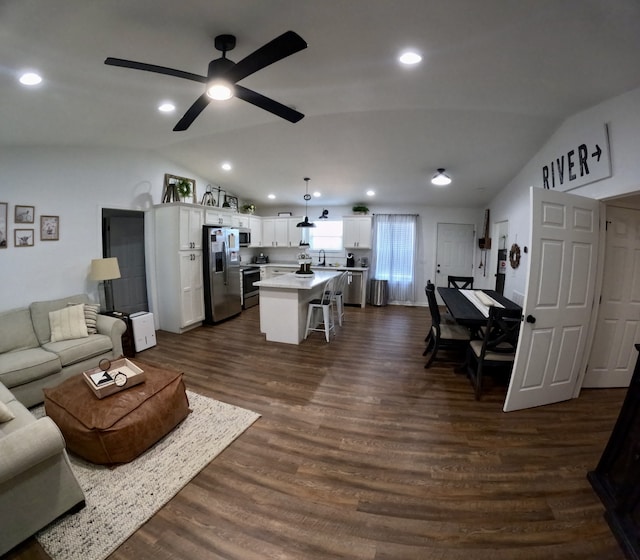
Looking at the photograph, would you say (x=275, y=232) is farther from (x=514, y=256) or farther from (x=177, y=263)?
(x=514, y=256)

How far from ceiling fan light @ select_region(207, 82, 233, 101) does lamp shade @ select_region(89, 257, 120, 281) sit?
2.87m

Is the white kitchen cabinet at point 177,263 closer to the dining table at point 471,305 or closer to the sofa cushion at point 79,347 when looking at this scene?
the sofa cushion at point 79,347

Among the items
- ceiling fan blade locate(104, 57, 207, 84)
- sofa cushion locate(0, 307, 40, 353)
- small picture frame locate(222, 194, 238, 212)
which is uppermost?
small picture frame locate(222, 194, 238, 212)

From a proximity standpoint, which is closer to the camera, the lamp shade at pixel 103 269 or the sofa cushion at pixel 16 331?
the sofa cushion at pixel 16 331

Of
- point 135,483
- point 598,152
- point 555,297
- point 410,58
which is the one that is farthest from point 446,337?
point 135,483

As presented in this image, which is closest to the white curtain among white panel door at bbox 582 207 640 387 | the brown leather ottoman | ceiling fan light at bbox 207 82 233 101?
white panel door at bbox 582 207 640 387

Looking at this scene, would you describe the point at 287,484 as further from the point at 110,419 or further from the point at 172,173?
the point at 172,173

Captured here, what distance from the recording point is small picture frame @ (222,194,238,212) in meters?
5.76

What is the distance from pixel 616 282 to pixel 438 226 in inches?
153

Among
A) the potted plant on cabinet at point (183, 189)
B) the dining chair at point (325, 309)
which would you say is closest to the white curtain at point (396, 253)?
the dining chair at point (325, 309)

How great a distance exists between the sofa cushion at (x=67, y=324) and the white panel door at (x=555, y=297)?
4522 mm

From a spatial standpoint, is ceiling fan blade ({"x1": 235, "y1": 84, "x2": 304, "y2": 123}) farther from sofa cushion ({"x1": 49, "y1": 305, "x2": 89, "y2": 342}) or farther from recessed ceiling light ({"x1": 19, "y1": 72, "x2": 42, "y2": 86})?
sofa cushion ({"x1": 49, "y1": 305, "x2": 89, "y2": 342})

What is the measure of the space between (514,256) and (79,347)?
5.85m

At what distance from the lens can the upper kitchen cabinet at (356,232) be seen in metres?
6.43
